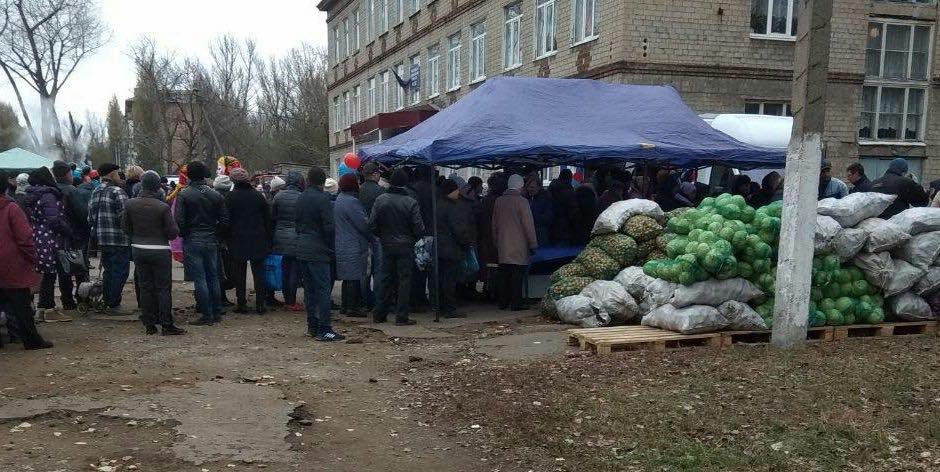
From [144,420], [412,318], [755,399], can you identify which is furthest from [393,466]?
[412,318]

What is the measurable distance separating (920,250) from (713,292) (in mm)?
2409

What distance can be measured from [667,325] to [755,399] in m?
2.07

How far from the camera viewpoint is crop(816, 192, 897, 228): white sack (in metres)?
8.09

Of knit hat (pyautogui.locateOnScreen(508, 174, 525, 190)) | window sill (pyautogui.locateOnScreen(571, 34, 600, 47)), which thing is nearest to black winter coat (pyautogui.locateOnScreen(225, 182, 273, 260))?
knit hat (pyautogui.locateOnScreen(508, 174, 525, 190))

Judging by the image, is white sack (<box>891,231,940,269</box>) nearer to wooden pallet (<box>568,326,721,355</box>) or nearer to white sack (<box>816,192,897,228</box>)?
white sack (<box>816,192,897,228</box>)

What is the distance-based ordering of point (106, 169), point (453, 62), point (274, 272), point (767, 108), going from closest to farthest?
point (106, 169) < point (274, 272) < point (767, 108) < point (453, 62)

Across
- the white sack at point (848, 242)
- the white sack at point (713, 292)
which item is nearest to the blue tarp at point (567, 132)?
the white sack at point (713, 292)

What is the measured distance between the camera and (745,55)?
17641 mm

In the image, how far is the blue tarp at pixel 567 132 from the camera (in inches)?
390

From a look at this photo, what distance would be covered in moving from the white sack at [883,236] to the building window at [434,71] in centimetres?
2247

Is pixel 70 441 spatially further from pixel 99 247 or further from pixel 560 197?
pixel 560 197

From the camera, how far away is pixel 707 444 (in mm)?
5035

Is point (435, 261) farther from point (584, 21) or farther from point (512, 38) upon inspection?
point (512, 38)

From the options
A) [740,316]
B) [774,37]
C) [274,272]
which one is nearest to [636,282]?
[740,316]
